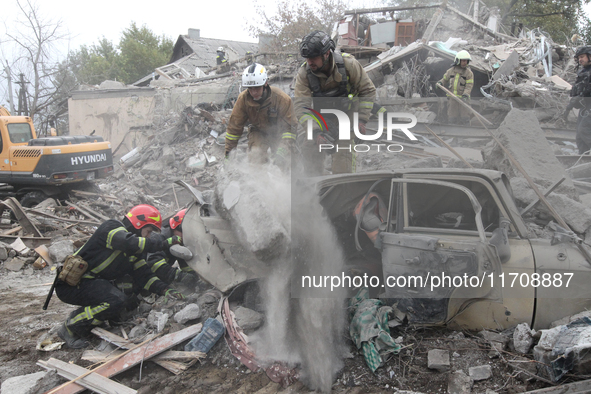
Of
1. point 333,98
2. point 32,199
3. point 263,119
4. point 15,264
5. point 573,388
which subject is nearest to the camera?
point 573,388

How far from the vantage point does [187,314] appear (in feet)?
12.0

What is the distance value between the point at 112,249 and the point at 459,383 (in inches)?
125

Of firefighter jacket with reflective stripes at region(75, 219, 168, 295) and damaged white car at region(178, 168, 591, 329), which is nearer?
damaged white car at region(178, 168, 591, 329)

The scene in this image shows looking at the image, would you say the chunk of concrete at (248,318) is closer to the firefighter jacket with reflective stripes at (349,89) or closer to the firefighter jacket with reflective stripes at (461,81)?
the firefighter jacket with reflective stripes at (349,89)

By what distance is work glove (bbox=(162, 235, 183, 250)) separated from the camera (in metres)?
4.11

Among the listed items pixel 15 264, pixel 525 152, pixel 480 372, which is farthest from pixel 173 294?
pixel 525 152

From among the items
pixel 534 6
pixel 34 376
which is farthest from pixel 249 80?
pixel 534 6

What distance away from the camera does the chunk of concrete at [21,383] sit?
3.06m

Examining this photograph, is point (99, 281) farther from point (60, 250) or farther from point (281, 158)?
point (60, 250)

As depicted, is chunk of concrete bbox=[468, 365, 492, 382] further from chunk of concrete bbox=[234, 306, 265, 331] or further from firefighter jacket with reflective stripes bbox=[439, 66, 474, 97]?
firefighter jacket with reflective stripes bbox=[439, 66, 474, 97]

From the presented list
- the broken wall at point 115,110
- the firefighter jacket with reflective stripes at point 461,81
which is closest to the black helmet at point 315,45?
the firefighter jacket with reflective stripes at point 461,81

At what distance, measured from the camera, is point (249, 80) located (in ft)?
14.1

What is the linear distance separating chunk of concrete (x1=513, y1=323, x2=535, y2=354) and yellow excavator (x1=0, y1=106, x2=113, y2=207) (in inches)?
346

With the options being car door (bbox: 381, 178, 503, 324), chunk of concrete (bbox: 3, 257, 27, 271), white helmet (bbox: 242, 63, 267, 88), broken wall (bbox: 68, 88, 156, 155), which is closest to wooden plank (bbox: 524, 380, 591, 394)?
car door (bbox: 381, 178, 503, 324)
